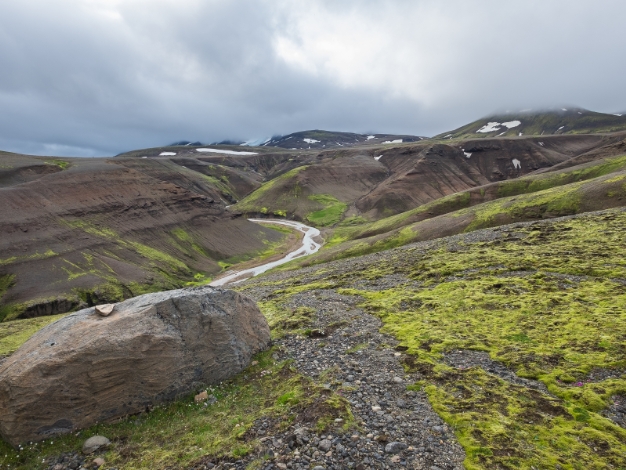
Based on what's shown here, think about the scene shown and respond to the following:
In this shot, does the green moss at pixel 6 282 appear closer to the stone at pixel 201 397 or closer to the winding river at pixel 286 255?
the winding river at pixel 286 255

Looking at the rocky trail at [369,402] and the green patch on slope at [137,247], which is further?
the green patch on slope at [137,247]

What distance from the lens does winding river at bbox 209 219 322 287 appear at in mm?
91188

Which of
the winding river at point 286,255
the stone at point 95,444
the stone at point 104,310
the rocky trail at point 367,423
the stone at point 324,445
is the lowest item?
the winding river at point 286,255

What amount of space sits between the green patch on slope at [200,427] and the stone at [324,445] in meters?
0.63

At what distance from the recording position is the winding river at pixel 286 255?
91.2 metres

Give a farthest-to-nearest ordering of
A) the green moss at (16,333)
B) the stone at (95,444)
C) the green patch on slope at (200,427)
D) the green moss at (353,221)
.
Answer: the green moss at (353,221) → the green moss at (16,333) → the stone at (95,444) → the green patch on slope at (200,427)

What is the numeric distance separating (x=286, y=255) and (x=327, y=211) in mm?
68064

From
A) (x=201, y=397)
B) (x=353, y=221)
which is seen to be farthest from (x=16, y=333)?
→ (x=353, y=221)

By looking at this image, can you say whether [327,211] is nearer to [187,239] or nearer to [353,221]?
[353,221]

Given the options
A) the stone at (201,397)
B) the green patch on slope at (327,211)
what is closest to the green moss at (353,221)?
the green patch on slope at (327,211)

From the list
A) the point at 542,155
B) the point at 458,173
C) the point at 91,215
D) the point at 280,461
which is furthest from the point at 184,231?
the point at 542,155

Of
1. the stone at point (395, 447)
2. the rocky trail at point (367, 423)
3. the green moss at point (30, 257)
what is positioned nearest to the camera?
the rocky trail at point (367, 423)

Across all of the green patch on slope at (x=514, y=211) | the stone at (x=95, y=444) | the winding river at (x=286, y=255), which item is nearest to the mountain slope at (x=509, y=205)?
the green patch on slope at (x=514, y=211)

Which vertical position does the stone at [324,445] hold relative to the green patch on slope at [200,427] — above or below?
above
